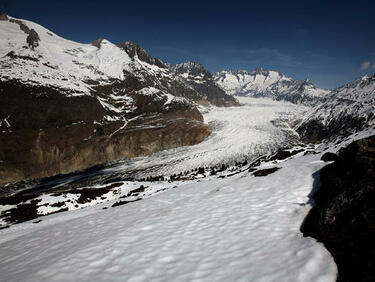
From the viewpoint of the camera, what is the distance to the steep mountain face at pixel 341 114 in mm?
90062

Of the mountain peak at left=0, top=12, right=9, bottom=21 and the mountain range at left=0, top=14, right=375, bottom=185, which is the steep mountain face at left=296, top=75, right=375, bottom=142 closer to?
the mountain range at left=0, top=14, right=375, bottom=185

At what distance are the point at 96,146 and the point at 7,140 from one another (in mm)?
32830

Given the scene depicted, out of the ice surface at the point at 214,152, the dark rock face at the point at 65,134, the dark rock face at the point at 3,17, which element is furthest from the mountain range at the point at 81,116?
the dark rock face at the point at 3,17

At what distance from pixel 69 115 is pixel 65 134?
1101 cm

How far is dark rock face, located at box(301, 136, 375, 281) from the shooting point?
14.3ft

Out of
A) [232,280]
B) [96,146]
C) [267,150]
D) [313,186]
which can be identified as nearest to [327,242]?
[232,280]

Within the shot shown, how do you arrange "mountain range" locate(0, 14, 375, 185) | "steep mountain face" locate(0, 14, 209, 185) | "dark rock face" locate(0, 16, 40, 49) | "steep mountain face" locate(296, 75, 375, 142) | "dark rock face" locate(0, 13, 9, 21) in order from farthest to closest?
"dark rock face" locate(0, 13, 9, 21)
"dark rock face" locate(0, 16, 40, 49)
"steep mountain face" locate(0, 14, 209, 185)
"mountain range" locate(0, 14, 375, 185)
"steep mountain face" locate(296, 75, 375, 142)

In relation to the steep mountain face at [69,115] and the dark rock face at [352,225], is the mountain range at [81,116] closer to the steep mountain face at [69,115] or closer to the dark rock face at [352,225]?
the steep mountain face at [69,115]

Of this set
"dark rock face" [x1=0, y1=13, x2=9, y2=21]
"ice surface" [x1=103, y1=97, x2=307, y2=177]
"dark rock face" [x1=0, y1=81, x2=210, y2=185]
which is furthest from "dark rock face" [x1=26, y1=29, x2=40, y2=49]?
"ice surface" [x1=103, y1=97, x2=307, y2=177]

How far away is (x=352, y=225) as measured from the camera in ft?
17.7

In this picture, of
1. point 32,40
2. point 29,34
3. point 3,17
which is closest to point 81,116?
point 32,40

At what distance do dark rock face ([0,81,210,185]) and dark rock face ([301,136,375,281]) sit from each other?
97170 mm

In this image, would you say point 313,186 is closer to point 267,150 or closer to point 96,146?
point 267,150

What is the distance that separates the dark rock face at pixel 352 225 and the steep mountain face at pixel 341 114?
91.3 meters
